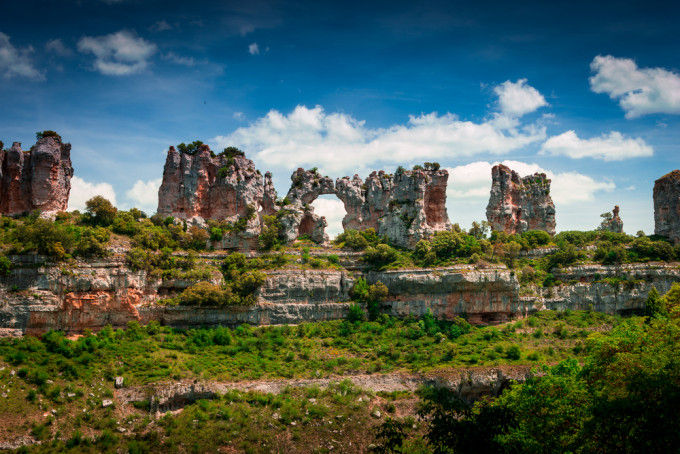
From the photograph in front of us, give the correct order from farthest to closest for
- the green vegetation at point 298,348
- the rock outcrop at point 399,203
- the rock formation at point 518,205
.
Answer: the rock formation at point 518,205
the rock outcrop at point 399,203
the green vegetation at point 298,348

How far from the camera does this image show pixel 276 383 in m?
38.9

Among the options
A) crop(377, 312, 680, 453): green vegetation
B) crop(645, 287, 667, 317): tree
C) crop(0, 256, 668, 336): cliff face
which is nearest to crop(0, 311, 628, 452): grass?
crop(0, 256, 668, 336): cliff face

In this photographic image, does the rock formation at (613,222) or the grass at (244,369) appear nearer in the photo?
the grass at (244,369)

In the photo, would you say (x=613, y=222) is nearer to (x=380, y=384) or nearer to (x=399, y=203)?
(x=399, y=203)

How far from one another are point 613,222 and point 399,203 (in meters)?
35.4

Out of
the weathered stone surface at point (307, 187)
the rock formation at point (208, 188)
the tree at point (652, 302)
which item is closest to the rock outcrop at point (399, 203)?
the weathered stone surface at point (307, 187)

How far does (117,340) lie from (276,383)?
15182 mm

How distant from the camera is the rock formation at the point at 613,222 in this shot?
73.9 meters

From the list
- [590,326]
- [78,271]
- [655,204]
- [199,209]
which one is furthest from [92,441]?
[655,204]

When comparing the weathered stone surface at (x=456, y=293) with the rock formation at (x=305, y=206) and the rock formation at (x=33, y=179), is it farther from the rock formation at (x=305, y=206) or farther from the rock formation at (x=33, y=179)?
the rock formation at (x=33, y=179)

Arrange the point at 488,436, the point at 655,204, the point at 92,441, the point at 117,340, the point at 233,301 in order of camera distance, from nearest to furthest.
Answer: the point at 488,436 → the point at 92,441 → the point at 117,340 → the point at 233,301 → the point at 655,204

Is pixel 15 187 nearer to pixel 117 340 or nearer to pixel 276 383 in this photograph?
pixel 117 340

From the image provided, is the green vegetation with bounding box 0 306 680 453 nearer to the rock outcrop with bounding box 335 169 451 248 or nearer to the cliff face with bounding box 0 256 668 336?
the cliff face with bounding box 0 256 668 336

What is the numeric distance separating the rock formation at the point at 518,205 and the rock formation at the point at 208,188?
3618 centimetres
